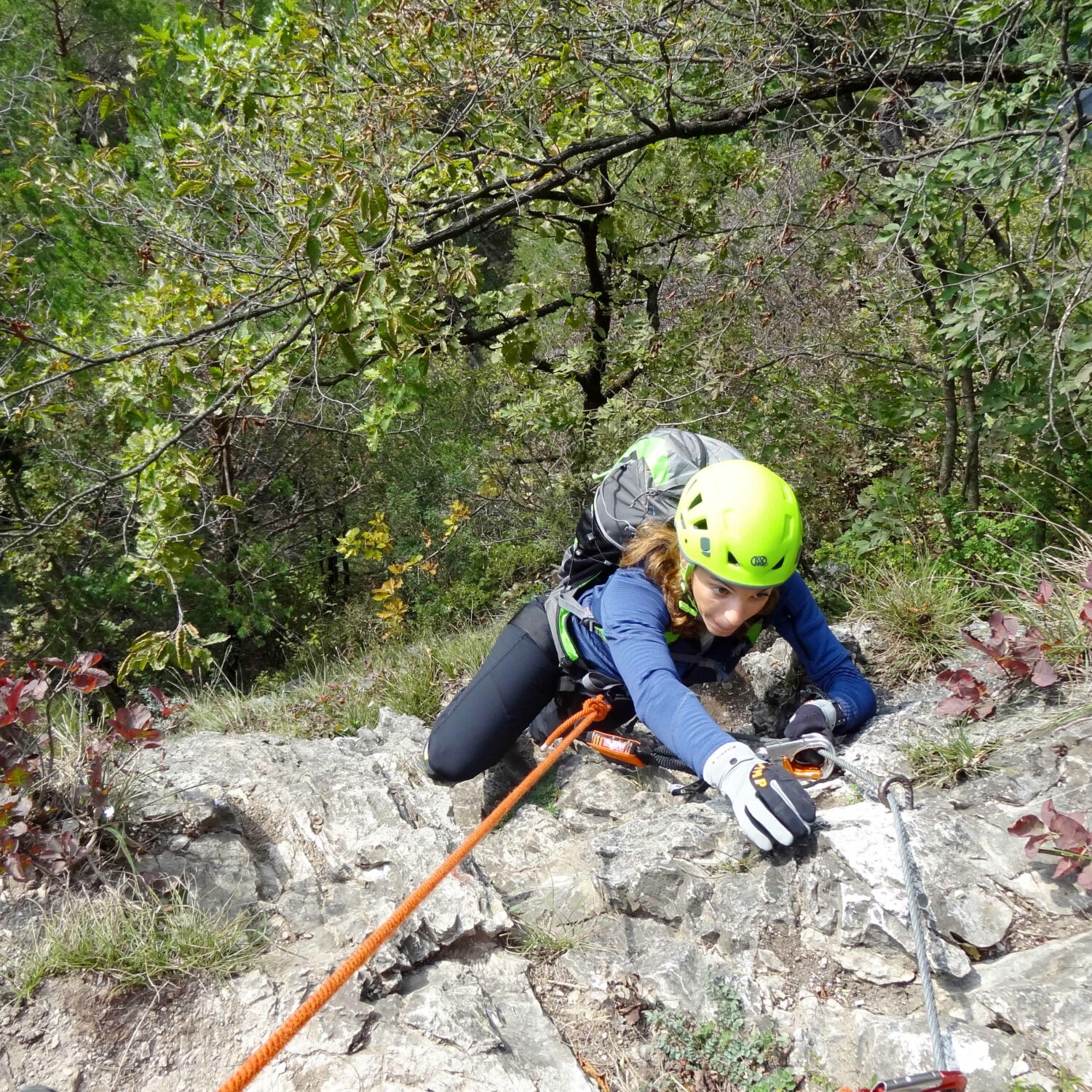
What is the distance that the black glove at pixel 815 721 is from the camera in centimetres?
297

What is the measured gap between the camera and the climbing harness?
171 centimetres

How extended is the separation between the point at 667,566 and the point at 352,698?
2.67m

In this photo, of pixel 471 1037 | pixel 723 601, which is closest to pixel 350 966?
pixel 471 1037

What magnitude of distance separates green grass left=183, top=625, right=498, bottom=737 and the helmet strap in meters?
2.33

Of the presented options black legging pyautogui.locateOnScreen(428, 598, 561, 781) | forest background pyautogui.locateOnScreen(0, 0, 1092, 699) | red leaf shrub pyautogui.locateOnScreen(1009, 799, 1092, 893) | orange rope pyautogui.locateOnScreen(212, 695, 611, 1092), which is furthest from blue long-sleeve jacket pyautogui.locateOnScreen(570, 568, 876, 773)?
forest background pyautogui.locateOnScreen(0, 0, 1092, 699)

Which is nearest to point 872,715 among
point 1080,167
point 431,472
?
point 1080,167

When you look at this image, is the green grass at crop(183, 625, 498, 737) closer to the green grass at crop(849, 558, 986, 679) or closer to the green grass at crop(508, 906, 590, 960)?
the green grass at crop(508, 906, 590, 960)

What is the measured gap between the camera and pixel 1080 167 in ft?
11.4

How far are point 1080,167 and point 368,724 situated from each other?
14.9 ft

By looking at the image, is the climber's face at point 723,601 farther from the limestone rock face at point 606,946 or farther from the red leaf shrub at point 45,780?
the red leaf shrub at point 45,780

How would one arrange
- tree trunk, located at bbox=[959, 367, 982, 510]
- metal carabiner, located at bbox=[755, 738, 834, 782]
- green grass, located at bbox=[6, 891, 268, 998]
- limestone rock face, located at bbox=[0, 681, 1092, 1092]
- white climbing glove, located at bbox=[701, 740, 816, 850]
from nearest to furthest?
limestone rock face, located at bbox=[0, 681, 1092, 1092] → green grass, located at bbox=[6, 891, 268, 998] → white climbing glove, located at bbox=[701, 740, 816, 850] → metal carabiner, located at bbox=[755, 738, 834, 782] → tree trunk, located at bbox=[959, 367, 982, 510]

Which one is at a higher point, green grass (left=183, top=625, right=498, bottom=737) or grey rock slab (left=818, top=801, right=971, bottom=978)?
grey rock slab (left=818, top=801, right=971, bottom=978)

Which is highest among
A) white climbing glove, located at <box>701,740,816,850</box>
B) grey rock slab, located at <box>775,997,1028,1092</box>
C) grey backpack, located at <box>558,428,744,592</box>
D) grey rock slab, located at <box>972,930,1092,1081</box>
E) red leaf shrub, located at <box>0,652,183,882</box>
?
grey backpack, located at <box>558,428,744,592</box>

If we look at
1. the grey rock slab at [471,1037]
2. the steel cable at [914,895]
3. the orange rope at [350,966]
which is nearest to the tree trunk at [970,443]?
the steel cable at [914,895]
